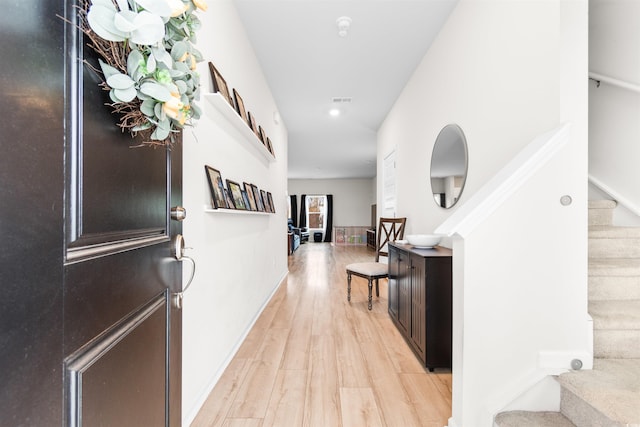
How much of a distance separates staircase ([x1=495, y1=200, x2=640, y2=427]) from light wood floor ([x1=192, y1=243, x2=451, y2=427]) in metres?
0.55

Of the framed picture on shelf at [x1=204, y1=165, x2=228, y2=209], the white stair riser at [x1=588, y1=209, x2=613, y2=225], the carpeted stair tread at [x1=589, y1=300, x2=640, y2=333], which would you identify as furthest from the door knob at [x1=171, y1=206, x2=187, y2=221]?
the white stair riser at [x1=588, y1=209, x2=613, y2=225]

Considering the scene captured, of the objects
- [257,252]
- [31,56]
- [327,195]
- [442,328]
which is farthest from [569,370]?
[327,195]

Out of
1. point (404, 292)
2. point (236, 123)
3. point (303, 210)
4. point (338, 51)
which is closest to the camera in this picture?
point (236, 123)

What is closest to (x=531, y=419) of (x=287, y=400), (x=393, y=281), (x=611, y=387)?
(x=611, y=387)

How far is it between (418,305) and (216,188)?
5.07 ft

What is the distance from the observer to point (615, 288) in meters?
1.57

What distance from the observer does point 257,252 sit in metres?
2.97

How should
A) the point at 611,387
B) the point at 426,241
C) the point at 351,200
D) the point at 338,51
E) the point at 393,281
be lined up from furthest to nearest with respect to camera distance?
the point at 351,200, the point at 338,51, the point at 393,281, the point at 426,241, the point at 611,387

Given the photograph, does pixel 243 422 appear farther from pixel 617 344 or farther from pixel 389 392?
pixel 617 344

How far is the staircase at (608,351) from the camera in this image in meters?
1.05

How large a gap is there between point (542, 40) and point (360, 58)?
1910 millimetres

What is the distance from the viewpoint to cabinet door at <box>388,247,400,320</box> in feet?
9.05

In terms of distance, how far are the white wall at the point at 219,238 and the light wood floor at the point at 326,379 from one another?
0.49ft

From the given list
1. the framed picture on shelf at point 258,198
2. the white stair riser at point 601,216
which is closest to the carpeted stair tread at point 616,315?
the white stair riser at point 601,216
